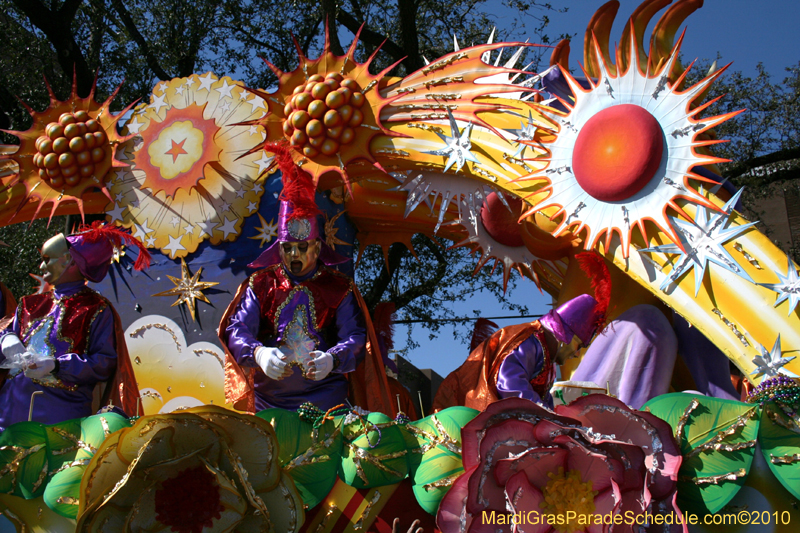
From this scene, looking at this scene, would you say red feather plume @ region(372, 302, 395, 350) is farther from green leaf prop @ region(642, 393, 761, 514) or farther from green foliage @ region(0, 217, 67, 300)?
green foliage @ region(0, 217, 67, 300)

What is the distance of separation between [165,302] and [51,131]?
158 cm

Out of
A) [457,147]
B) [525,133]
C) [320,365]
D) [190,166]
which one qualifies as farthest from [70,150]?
[525,133]

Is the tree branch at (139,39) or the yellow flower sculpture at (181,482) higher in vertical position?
the tree branch at (139,39)

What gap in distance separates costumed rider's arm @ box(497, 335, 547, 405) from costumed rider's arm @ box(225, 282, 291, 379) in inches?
43.5

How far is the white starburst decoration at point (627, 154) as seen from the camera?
Answer: 355 centimetres

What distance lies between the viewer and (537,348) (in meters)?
3.89

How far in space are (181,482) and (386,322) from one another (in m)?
3.47

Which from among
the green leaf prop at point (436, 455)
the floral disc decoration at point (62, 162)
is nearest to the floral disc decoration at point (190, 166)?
the floral disc decoration at point (62, 162)

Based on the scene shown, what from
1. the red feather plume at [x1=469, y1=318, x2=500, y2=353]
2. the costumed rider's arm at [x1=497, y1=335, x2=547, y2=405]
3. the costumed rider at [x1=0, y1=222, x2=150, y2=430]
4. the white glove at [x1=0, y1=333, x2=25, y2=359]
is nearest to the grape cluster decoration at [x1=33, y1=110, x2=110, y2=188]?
the costumed rider at [x1=0, y1=222, x2=150, y2=430]

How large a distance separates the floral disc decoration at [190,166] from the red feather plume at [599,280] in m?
2.26

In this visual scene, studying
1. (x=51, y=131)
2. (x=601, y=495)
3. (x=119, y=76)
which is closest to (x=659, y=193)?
(x=601, y=495)

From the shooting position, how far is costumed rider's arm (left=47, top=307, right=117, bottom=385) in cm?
363

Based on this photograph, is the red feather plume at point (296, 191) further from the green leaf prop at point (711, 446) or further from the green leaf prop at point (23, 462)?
the green leaf prop at point (711, 446)

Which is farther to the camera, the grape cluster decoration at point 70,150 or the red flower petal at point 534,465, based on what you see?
the grape cluster decoration at point 70,150
